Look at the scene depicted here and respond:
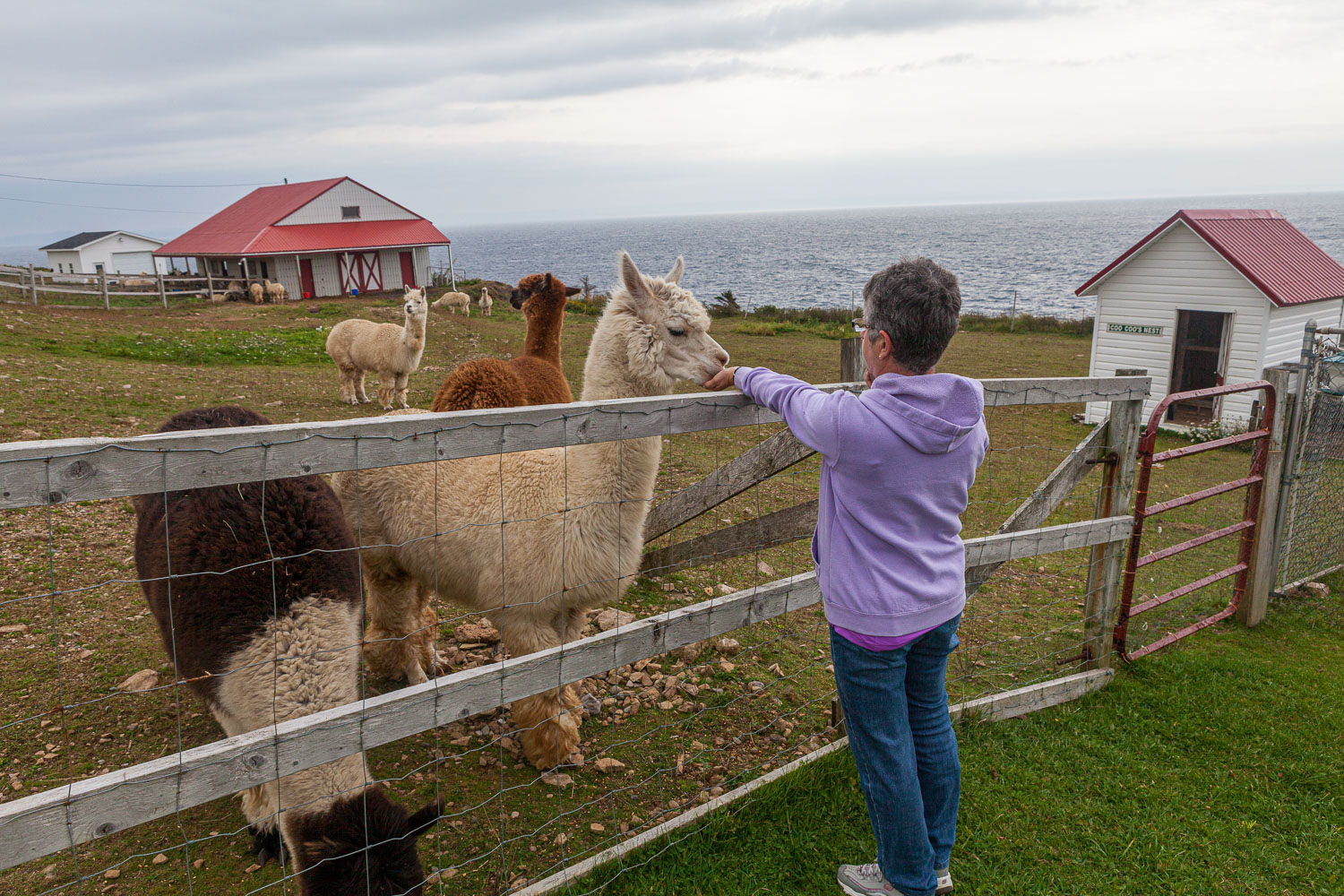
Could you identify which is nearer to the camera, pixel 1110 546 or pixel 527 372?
pixel 1110 546

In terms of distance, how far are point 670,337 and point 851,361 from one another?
1032 millimetres

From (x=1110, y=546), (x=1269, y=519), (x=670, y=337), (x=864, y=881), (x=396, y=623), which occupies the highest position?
(x=670, y=337)

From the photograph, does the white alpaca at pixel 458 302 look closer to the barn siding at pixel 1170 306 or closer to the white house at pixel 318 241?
the white house at pixel 318 241

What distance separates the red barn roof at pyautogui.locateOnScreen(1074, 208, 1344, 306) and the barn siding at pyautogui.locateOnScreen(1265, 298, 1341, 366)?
0.23 m

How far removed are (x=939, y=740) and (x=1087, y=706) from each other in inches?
101

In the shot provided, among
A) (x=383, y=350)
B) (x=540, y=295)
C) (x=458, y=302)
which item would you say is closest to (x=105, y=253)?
(x=458, y=302)

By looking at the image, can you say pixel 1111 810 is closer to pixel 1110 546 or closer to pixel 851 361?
pixel 1110 546

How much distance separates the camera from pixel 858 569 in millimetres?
2445

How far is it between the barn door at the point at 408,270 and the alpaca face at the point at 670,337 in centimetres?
3981

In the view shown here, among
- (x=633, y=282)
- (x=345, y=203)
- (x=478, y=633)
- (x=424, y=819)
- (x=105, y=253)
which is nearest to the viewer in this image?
(x=424, y=819)

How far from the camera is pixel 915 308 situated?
7.43ft

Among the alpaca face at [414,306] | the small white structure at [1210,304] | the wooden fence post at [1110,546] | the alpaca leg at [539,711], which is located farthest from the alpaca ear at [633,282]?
the small white structure at [1210,304]

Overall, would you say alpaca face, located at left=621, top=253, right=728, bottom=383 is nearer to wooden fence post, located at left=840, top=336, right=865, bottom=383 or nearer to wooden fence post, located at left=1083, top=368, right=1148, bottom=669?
wooden fence post, located at left=840, top=336, right=865, bottom=383

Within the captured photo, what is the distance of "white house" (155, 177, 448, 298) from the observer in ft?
119
